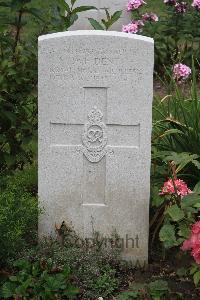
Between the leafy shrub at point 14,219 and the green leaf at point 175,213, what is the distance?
73cm

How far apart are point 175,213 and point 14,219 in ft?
2.76

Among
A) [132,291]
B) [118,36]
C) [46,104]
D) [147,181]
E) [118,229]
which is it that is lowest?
[132,291]

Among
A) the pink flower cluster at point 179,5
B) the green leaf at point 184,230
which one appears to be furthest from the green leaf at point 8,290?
the pink flower cluster at point 179,5

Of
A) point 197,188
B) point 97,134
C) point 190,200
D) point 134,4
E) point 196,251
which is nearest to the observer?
point 196,251

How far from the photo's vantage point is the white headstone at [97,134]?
3744mm

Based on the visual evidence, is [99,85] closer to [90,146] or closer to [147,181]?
[90,146]

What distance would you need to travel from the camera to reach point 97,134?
3.88m

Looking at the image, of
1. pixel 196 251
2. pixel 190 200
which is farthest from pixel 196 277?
pixel 190 200

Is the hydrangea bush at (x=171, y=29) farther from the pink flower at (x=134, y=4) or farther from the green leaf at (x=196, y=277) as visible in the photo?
the green leaf at (x=196, y=277)

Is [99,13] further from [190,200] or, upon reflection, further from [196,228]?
[196,228]

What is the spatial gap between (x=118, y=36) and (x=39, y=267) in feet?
4.25

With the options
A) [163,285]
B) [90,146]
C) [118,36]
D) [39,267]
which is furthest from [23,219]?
[118,36]

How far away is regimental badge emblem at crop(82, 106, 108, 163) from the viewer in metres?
3.85

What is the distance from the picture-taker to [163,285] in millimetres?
3729
